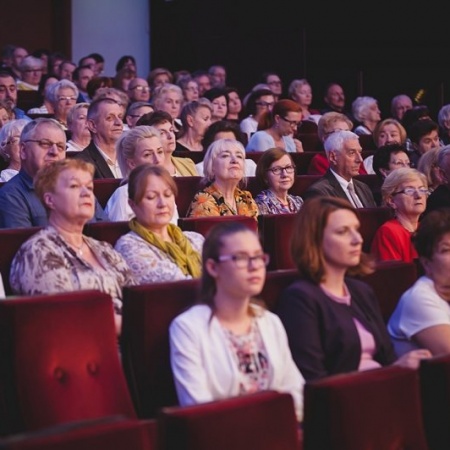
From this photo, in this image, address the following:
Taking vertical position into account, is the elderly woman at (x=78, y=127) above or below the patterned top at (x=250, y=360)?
above

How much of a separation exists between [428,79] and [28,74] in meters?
1.87

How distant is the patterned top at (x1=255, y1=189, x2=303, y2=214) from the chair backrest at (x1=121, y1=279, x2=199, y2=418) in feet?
3.60

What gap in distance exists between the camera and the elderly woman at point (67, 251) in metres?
1.65

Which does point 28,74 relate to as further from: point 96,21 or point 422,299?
point 422,299

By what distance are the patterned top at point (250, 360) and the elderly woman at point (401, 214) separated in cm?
84

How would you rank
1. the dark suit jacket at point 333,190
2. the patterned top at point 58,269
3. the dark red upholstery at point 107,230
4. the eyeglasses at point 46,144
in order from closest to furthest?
the patterned top at point 58,269 < the dark red upholstery at point 107,230 < the eyeglasses at point 46,144 < the dark suit jacket at point 333,190

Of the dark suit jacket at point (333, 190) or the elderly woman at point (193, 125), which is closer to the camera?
the dark suit jacket at point (333, 190)

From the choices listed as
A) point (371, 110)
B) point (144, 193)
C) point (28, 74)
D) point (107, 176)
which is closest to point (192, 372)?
point (144, 193)

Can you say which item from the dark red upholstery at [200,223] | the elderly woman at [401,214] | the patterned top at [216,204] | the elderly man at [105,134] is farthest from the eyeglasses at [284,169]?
the dark red upholstery at [200,223]

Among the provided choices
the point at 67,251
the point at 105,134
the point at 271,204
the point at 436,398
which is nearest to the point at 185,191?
the point at 271,204

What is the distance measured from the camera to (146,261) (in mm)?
1839

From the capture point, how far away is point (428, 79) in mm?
5188

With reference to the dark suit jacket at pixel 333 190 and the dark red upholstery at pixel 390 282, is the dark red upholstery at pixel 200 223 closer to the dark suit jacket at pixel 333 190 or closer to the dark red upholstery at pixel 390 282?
the dark red upholstery at pixel 390 282

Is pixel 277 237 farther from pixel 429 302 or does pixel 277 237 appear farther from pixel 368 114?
pixel 368 114
